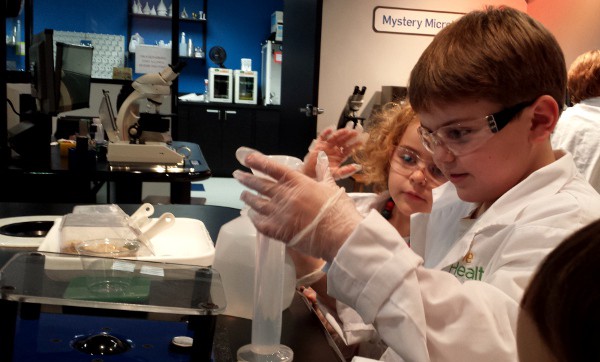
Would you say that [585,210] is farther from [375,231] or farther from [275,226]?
[275,226]

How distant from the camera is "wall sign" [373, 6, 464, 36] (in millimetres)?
4941

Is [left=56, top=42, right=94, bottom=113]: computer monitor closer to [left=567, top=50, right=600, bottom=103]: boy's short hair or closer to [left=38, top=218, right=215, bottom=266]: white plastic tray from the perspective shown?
[left=38, top=218, right=215, bottom=266]: white plastic tray

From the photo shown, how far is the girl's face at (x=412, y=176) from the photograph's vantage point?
5.34 feet

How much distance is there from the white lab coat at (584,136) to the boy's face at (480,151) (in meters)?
2.31

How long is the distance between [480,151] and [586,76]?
2.54 meters

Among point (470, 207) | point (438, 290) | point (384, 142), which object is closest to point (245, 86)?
point (384, 142)

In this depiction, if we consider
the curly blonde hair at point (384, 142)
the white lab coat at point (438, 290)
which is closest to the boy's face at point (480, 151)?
the white lab coat at point (438, 290)

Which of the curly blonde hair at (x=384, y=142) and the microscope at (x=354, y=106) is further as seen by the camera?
the microscope at (x=354, y=106)

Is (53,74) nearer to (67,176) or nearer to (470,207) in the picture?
(67,176)

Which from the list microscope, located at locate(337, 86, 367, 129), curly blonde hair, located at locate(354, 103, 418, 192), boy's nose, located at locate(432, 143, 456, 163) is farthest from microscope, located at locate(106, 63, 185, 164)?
boy's nose, located at locate(432, 143, 456, 163)

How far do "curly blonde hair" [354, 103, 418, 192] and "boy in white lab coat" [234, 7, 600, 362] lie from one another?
57 centimetres

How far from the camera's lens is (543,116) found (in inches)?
40.6

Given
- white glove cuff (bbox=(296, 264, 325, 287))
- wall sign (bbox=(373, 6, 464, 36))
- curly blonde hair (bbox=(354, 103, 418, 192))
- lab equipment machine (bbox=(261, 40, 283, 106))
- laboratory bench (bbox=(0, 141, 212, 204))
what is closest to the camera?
white glove cuff (bbox=(296, 264, 325, 287))

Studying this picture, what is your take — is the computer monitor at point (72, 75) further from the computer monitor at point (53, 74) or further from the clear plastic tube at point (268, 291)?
the clear plastic tube at point (268, 291)
